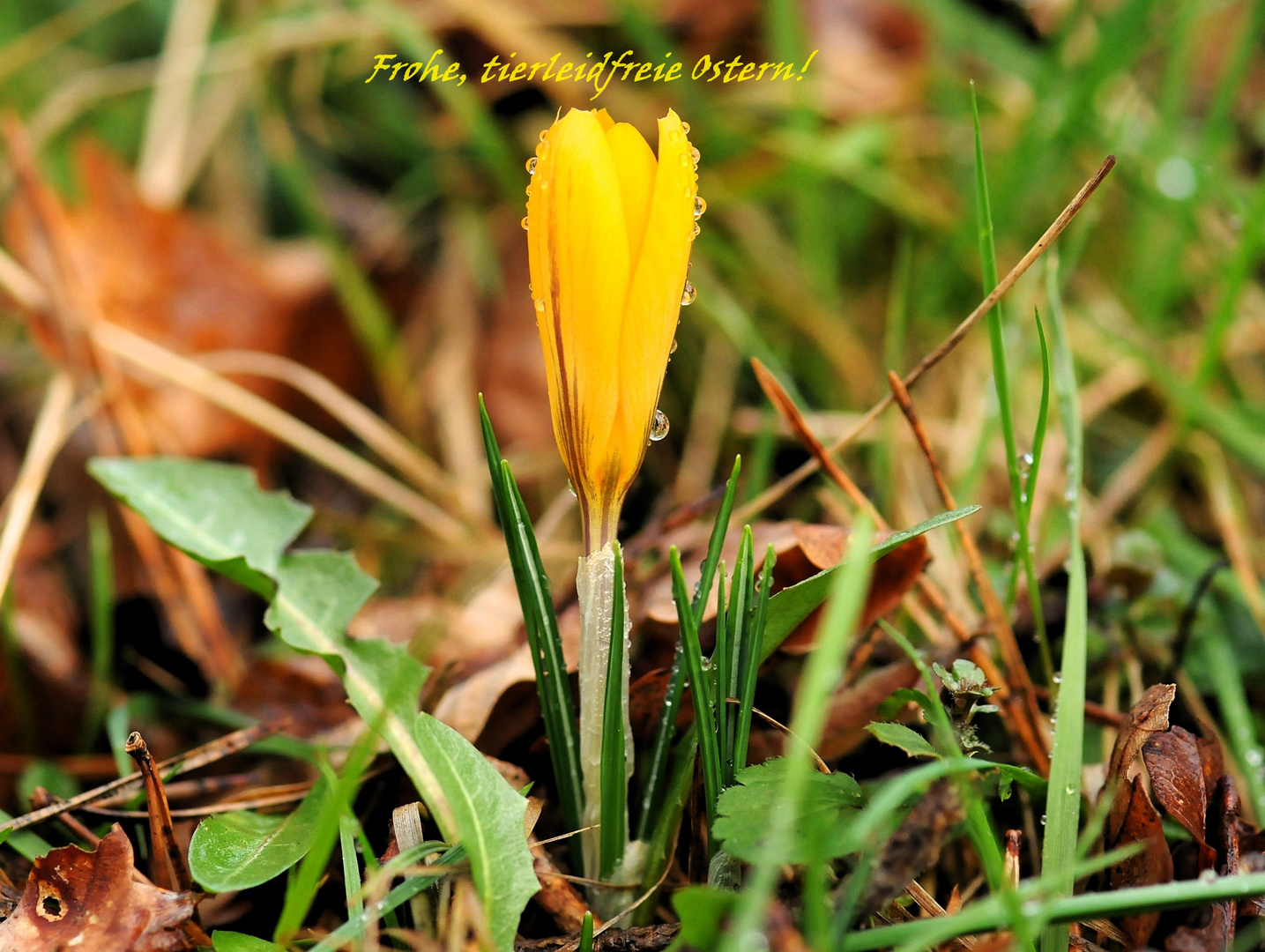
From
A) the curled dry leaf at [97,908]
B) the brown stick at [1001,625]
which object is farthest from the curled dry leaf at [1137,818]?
the curled dry leaf at [97,908]

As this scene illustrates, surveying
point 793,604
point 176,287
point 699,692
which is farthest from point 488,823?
point 176,287

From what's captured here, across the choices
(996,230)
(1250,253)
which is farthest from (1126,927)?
(996,230)

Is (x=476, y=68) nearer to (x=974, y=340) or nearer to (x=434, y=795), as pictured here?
(x=974, y=340)

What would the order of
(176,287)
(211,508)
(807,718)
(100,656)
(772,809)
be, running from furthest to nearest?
(176,287), (100,656), (211,508), (772,809), (807,718)

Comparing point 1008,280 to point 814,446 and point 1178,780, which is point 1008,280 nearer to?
point 814,446

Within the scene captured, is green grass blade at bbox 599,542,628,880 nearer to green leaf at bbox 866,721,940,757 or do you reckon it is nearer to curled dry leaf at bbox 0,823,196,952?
green leaf at bbox 866,721,940,757

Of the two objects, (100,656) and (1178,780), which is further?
(100,656)

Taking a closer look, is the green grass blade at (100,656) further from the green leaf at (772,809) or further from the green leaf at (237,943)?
the green leaf at (772,809)
